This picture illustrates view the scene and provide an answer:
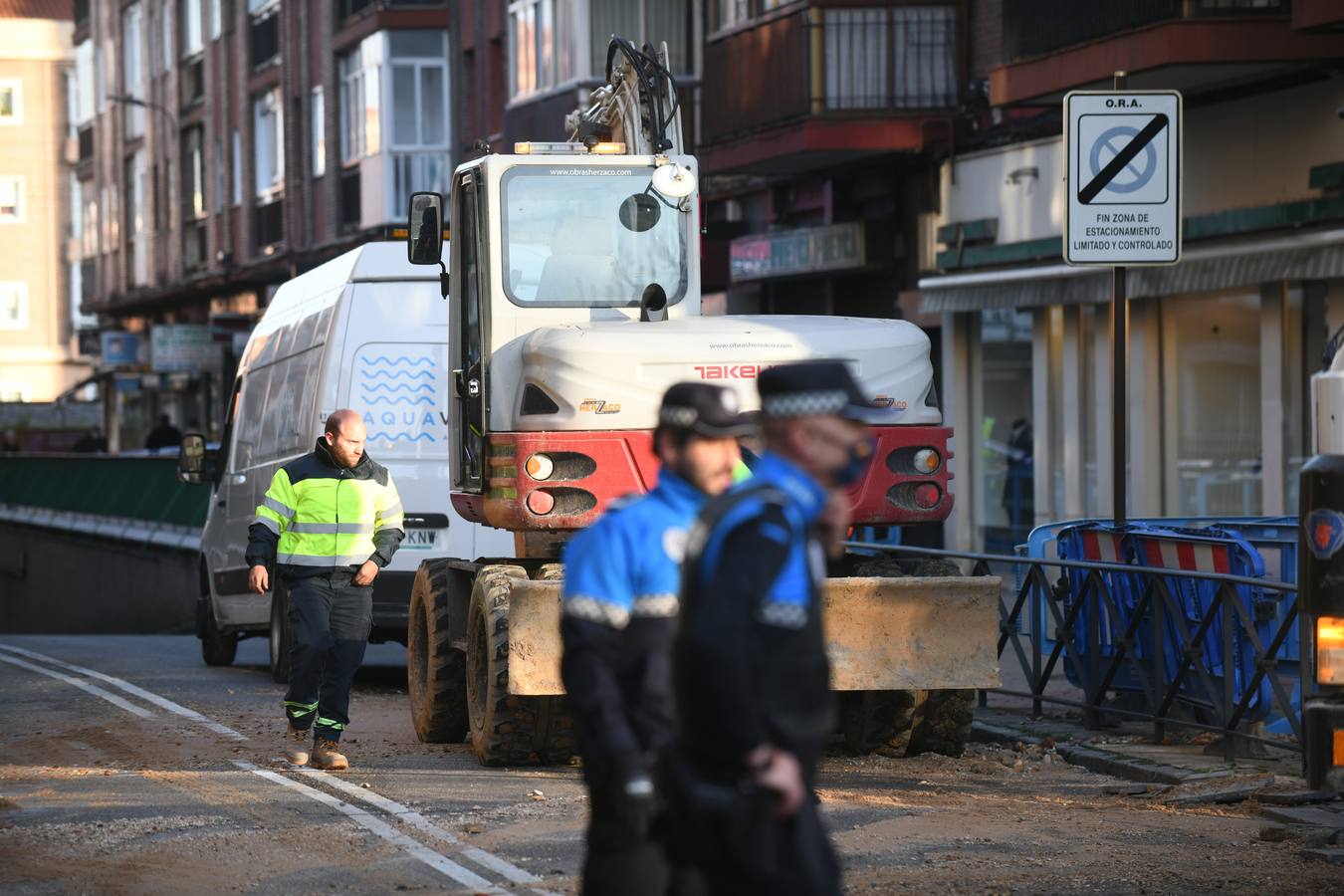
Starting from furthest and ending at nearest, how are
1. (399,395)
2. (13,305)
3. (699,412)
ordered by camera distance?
(13,305) < (399,395) < (699,412)

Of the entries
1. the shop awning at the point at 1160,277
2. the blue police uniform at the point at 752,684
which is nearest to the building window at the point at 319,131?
the shop awning at the point at 1160,277

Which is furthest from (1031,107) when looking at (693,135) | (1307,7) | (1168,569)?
(1168,569)

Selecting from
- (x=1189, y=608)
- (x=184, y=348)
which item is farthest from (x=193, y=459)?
(x=184, y=348)

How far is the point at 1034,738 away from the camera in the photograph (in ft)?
39.5

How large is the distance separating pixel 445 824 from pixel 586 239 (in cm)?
378

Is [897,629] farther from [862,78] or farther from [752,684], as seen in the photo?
[862,78]

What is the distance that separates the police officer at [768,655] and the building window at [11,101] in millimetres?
79171

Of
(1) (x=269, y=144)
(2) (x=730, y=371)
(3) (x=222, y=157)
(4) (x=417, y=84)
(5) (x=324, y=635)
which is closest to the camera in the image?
(2) (x=730, y=371)

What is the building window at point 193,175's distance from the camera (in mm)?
54438

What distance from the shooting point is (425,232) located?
1227cm

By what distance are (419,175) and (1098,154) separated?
29.0 metres

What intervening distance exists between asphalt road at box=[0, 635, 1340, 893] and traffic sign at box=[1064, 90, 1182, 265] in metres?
2.57

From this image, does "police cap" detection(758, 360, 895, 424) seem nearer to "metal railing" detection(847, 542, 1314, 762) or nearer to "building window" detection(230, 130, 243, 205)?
"metal railing" detection(847, 542, 1314, 762)

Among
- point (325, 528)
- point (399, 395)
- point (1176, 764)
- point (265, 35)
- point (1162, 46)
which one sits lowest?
point (1176, 764)
